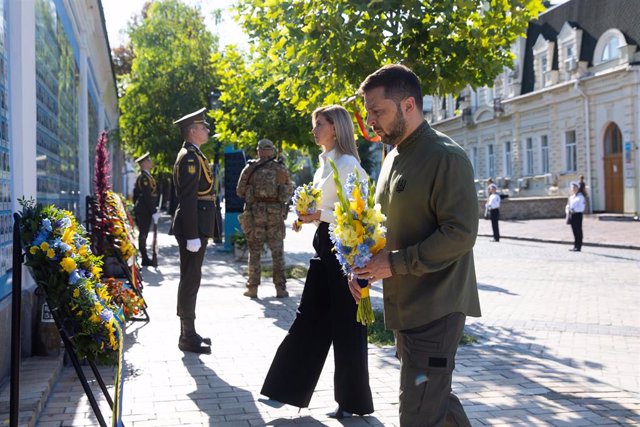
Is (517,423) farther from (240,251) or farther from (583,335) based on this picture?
(240,251)

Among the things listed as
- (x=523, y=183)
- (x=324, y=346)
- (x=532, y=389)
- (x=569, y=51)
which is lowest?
(x=532, y=389)

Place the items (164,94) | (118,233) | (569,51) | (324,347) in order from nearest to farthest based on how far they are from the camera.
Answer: (324,347) → (118,233) → (164,94) → (569,51)

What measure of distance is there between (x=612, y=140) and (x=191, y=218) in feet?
101

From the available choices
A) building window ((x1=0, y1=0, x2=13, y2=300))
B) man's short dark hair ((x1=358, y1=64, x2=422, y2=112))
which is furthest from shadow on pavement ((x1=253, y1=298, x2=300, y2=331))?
man's short dark hair ((x1=358, y1=64, x2=422, y2=112))

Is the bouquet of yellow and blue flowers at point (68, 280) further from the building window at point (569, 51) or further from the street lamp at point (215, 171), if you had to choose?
the building window at point (569, 51)

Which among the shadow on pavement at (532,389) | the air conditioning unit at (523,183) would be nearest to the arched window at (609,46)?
the air conditioning unit at (523,183)

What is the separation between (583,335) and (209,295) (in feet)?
16.9

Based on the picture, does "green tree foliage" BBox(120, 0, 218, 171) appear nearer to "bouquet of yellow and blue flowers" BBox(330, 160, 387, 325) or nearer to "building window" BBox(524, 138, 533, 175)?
"bouquet of yellow and blue flowers" BBox(330, 160, 387, 325)

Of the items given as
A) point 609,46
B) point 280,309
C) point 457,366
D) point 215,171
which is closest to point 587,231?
point 609,46

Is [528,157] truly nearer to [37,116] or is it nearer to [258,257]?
[258,257]

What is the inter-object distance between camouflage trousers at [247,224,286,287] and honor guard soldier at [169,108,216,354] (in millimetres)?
3455

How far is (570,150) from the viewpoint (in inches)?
1464

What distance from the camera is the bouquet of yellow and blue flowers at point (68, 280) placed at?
12.6ft

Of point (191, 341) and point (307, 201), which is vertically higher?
point (307, 201)
